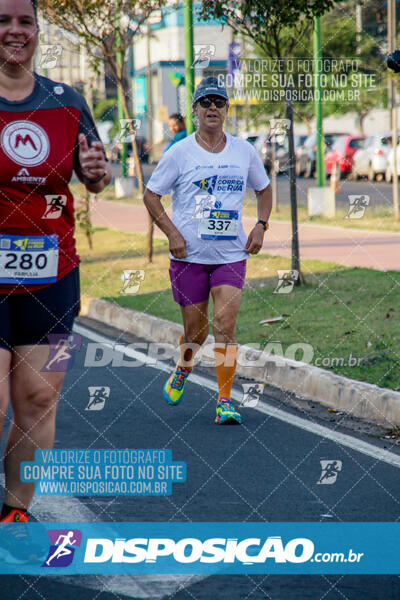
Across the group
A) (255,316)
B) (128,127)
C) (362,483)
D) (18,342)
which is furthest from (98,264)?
(18,342)

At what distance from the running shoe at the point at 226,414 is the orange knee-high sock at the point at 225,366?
42mm

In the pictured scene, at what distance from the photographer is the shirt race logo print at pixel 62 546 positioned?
4043mm

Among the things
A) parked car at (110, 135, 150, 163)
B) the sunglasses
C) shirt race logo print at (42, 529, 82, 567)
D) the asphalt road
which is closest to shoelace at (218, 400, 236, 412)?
the asphalt road

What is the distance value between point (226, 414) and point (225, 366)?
337 mm

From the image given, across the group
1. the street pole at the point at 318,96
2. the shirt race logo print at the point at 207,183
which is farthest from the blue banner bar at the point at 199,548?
the street pole at the point at 318,96

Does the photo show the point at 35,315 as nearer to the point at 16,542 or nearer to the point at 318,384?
the point at 16,542

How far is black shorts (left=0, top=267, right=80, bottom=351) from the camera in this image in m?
3.84

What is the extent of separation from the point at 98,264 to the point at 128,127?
13.6ft

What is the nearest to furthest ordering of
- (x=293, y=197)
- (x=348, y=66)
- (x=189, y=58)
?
(x=293, y=197)
(x=189, y=58)
(x=348, y=66)

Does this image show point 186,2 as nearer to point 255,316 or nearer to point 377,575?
point 255,316

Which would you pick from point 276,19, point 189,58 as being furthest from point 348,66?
point 276,19

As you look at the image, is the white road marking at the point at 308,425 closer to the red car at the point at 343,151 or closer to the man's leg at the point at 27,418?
the man's leg at the point at 27,418

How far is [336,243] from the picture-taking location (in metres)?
16.7

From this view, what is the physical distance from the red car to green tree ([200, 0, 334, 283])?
26184 millimetres
